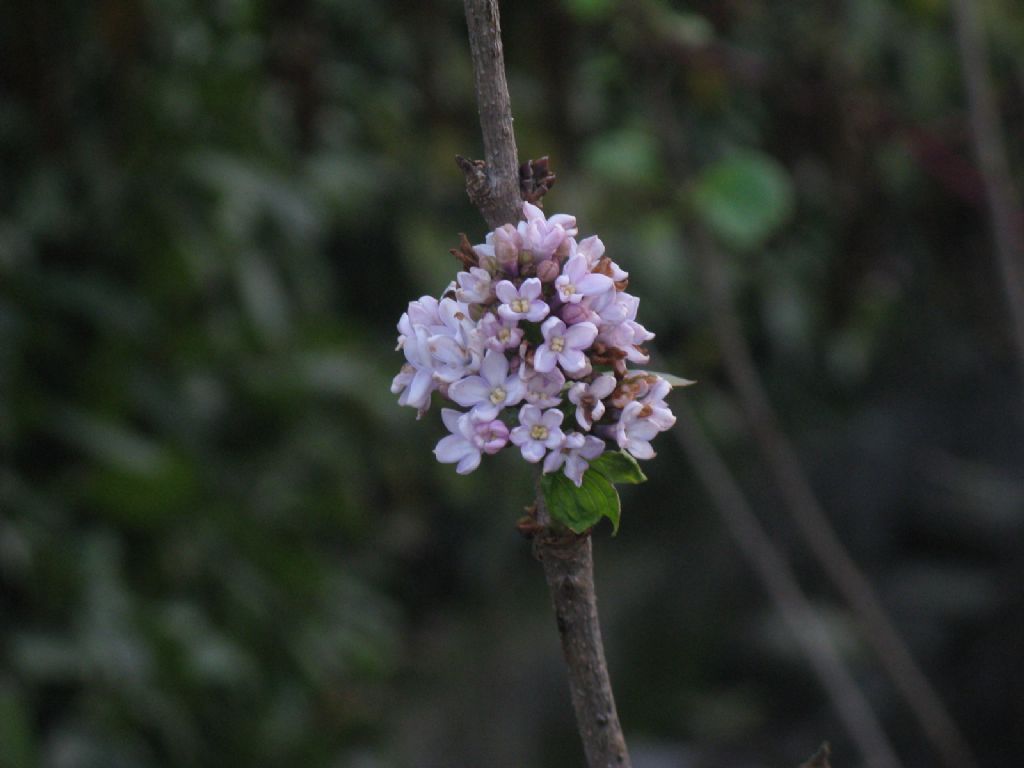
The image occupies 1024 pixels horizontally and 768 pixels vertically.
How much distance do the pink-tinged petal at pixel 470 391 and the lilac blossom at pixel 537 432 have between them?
0.03 m

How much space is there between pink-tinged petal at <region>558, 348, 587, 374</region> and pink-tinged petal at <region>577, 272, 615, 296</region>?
0.04m

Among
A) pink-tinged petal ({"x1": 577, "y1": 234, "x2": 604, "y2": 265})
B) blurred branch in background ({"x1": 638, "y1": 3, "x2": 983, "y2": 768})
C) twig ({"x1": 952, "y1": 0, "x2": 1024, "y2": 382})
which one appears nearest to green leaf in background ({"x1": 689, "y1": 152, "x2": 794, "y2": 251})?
blurred branch in background ({"x1": 638, "y1": 3, "x2": 983, "y2": 768})

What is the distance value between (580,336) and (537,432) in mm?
60

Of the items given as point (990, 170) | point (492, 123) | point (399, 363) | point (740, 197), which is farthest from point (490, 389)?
point (399, 363)

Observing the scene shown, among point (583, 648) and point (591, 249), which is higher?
point (591, 249)

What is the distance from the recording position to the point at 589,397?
64cm

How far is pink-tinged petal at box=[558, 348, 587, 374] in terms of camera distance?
616 mm

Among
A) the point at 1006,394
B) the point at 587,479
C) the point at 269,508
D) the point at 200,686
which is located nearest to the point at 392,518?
the point at 269,508

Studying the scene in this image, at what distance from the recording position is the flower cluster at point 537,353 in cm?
63

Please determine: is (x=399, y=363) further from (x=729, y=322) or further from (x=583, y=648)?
(x=583, y=648)

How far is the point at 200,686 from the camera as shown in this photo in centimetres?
253

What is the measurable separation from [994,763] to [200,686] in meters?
2.09

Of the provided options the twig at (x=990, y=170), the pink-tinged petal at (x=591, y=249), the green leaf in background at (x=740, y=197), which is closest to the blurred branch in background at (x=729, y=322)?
the green leaf in background at (x=740, y=197)

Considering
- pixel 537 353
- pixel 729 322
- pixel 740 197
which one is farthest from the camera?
pixel 729 322
